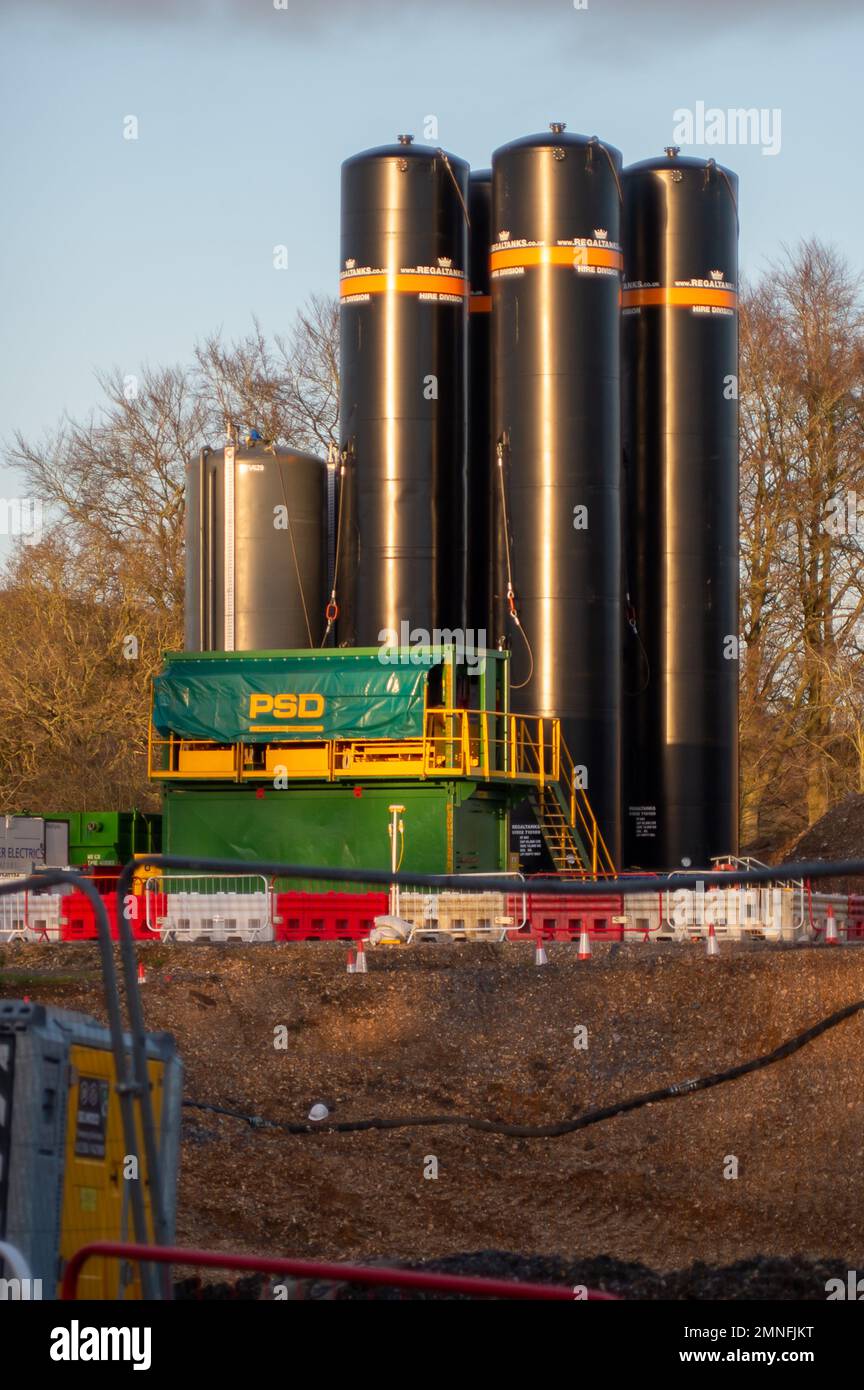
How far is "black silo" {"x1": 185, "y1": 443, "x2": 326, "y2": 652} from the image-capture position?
116 feet

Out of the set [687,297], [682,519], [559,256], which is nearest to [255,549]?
[559,256]

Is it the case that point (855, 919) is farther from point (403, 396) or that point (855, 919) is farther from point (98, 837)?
point (98, 837)

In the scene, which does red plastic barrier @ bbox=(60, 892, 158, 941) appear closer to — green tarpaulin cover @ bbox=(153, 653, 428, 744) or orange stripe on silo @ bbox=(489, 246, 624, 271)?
green tarpaulin cover @ bbox=(153, 653, 428, 744)

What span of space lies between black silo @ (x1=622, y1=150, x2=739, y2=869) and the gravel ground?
10.9m

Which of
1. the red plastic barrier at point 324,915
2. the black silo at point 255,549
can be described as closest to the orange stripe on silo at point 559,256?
the black silo at point 255,549

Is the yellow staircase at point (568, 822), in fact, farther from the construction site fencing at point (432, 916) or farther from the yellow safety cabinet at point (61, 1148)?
the yellow safety cabinet at point (61, 1148)

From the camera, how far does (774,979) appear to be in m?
22.6

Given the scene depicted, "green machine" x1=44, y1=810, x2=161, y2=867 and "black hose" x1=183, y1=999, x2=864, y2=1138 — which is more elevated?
"green machine" x1=44, y1=810, x2=161, y2=867

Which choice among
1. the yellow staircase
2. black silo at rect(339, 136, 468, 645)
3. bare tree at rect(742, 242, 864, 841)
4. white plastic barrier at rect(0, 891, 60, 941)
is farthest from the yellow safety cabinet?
bare tree at rect(742, 242, 864, 841)

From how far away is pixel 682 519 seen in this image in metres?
37.9

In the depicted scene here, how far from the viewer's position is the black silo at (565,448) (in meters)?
35.2

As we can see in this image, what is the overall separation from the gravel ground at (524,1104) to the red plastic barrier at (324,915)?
2.12 metres
